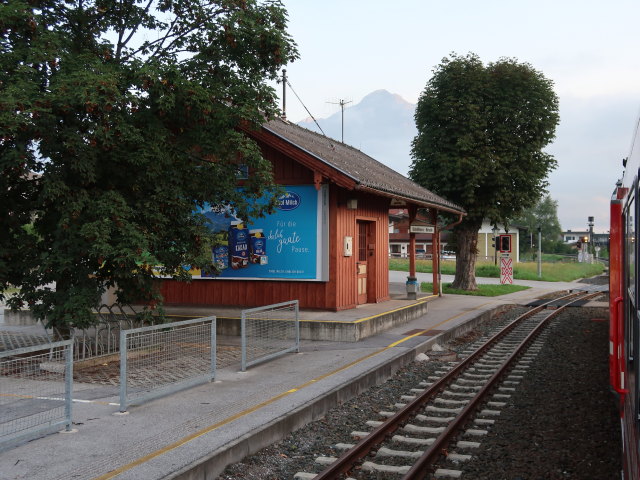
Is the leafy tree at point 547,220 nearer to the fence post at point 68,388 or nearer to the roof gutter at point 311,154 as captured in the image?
the roof gutter at point 311,154

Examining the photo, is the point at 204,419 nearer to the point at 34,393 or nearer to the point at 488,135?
the point at 34,393

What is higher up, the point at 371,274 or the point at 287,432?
the point at 371,274

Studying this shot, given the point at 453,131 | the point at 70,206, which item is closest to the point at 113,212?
the point at 70,206

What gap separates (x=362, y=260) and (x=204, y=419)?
10259mm

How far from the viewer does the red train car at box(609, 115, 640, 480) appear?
3.53 metres

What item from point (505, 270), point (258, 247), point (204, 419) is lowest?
point (204, 419)

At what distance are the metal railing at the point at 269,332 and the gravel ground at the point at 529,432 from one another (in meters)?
2.09

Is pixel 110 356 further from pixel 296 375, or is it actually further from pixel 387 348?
pixel 387 348

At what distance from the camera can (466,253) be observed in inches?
1128

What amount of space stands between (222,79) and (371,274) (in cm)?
782

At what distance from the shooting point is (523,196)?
87.9 ft

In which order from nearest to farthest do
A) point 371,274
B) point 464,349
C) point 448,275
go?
point 464,349 → point 371,274 → point 448,275

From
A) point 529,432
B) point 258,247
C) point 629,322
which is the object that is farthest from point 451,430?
point 258,247

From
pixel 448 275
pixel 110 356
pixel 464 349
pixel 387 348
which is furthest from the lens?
pixel 448 275
